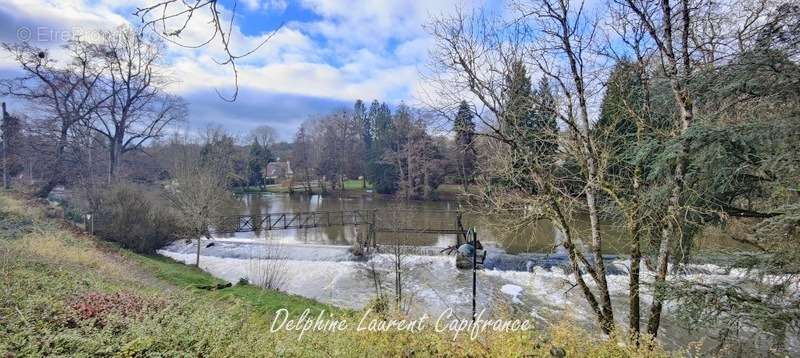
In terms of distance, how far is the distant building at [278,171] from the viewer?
52.1 meters

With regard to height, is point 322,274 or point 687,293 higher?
point 687,293

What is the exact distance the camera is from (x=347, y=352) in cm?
334

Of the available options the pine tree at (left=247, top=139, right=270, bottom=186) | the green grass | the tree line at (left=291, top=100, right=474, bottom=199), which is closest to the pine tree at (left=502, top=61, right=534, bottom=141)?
the green grass

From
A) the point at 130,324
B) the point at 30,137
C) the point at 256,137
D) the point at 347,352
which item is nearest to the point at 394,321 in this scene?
the point at 347,352

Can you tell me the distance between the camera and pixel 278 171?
54.8 meters

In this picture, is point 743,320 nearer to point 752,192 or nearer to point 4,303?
point 752,192

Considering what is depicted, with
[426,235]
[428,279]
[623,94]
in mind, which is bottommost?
[428,279]

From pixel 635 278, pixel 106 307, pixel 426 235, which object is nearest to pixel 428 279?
pixel 426 235

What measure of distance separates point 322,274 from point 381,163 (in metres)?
25.3

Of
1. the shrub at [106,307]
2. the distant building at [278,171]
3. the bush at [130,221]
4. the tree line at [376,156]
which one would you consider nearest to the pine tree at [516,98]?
the shrub at [106,307]

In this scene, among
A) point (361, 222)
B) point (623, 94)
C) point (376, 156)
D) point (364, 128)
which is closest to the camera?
point (623, 94)

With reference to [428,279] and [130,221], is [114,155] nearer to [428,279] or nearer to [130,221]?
[130,221]

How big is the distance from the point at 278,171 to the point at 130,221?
4084cm

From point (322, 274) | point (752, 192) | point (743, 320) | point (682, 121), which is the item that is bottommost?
point (322, 274)
